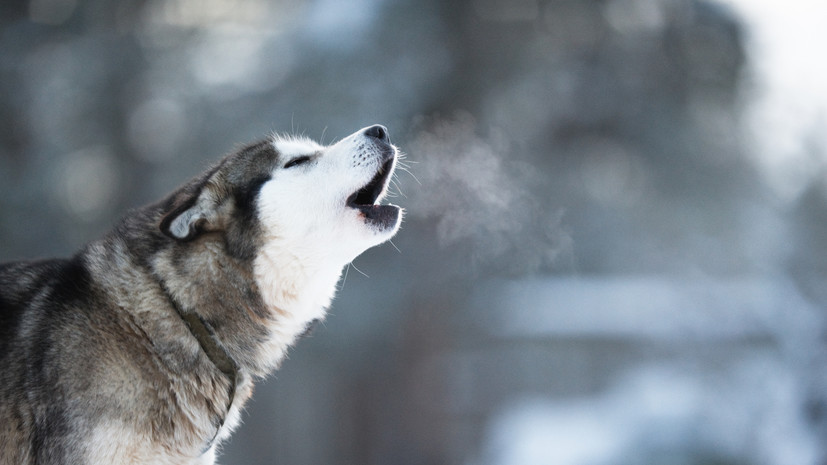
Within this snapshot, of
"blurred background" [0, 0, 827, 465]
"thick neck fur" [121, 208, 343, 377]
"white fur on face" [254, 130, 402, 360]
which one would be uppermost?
"blurred background" [0, 0, 827, 465]

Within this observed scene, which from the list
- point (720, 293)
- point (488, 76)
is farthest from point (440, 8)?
point (720, 293)

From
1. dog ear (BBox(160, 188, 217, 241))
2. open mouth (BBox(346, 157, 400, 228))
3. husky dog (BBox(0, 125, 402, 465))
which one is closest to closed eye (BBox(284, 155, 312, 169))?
husky dog (BBox(0, 125, 402, 465))

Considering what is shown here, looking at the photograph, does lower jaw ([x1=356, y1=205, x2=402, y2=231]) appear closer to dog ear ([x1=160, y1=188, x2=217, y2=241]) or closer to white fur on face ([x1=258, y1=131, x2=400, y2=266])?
white fur on face ([x1=258, y1=131, x2=400, y2=266])

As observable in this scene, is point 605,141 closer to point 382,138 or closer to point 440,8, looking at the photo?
point 440,8

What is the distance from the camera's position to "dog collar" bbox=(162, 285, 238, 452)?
122 inches

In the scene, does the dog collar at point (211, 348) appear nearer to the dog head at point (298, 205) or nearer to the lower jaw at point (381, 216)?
the dog head at point (298, 205)

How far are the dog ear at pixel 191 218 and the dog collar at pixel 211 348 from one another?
244 millimetres

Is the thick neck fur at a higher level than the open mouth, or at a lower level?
lower

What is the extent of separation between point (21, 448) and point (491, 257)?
9073mm

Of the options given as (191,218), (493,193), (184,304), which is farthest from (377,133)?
(493,193)

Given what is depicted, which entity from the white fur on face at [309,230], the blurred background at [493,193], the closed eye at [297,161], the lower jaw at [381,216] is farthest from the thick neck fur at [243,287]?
the blurred background at [493,193]

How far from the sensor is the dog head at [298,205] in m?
3.21

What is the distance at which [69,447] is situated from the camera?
2.70m

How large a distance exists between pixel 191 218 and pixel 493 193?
7.72 m
